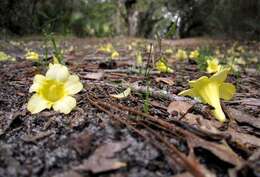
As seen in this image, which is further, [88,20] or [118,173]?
[88,20]

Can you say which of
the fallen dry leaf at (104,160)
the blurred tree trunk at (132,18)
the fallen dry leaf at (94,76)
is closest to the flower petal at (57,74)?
the fallen dry leaf at (104,160)

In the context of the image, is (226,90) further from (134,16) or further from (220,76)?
(134,16)

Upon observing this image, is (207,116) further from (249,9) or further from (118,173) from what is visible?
(249,9)

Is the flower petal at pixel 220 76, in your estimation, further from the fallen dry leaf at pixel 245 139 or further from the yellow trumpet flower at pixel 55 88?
the yellow trumpet flower at pixel 55 88

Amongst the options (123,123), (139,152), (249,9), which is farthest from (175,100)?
(249,9)

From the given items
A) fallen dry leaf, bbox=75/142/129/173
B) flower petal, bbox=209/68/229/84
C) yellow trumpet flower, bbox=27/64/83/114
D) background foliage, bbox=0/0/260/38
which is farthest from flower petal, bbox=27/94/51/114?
background foliage, bbox=0/0/260/38

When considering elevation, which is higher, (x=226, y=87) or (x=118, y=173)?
(x=226, y=87)

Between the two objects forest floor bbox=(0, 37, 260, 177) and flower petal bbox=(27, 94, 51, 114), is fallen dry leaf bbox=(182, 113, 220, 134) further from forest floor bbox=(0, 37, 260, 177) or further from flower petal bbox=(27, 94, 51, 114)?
flower petal bbox=(27, 94, 51, 114)

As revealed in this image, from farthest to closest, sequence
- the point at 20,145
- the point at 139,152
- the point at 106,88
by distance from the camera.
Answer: the point at 106,88
the point at 20,145
the point at 139,152
